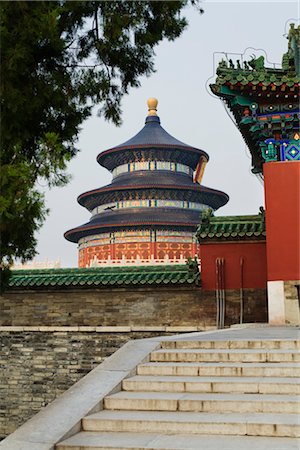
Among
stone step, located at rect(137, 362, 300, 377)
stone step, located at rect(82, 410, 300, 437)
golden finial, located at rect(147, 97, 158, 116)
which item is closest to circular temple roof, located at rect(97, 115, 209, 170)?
golden finial, located at rect(147, 97, 158, 116)

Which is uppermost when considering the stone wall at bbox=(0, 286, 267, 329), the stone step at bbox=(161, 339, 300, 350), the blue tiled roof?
the blue tiled roof

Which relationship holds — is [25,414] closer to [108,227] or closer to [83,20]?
[83,20]

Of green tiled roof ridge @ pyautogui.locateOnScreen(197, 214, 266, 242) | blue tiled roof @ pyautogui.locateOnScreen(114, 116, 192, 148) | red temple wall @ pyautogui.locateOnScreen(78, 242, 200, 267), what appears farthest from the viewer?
blue tiled roof @ pyautogui.locateOnScreen(114, 116, 192, 148)

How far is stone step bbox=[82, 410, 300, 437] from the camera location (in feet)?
15.3

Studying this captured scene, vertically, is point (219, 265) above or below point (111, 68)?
below

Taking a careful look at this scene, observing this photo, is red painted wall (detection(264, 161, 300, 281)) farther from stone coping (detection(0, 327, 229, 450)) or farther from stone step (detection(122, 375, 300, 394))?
stone step (detection(122, 375, 300, 394))

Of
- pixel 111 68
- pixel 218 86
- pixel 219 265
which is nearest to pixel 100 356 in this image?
pixel 219 265

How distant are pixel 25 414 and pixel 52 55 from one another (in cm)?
869

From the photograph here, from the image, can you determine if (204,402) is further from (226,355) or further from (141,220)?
(141,220)

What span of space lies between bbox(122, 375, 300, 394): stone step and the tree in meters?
1.75

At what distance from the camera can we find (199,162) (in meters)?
30.0

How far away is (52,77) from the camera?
5879 millimetres

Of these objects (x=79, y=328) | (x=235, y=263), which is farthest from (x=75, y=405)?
(x=235, y=263)

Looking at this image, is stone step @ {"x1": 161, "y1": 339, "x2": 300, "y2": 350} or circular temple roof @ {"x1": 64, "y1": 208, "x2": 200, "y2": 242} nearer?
stone step @ {"x1": 161, "y1": 339, "x2": 300, "y2": 350}
